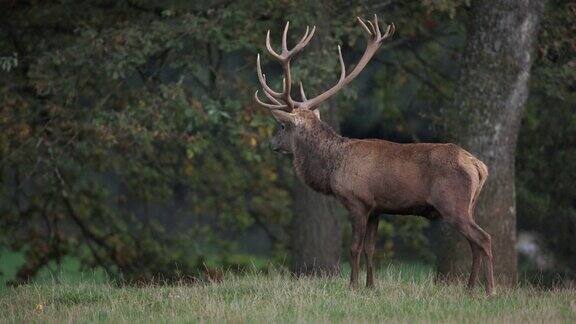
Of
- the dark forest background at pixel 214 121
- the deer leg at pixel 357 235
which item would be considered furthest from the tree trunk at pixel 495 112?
the deer leg at pixel 357 235

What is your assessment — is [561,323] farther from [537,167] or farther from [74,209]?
[74,209]

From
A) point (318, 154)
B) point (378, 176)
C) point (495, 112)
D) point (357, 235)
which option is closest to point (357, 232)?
point (357, 235)

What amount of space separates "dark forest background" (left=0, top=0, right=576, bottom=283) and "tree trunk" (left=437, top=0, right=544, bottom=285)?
3 centimetres

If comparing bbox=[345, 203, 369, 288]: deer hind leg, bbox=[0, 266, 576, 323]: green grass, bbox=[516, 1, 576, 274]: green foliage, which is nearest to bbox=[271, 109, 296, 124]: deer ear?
bbox=[345, 203, 369, 288]: deer hind leg

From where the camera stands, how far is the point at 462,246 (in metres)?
13.4

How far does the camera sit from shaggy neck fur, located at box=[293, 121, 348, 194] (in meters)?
11.4

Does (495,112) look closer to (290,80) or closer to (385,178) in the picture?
(290,80)

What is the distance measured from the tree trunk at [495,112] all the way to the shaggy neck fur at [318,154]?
2.36m

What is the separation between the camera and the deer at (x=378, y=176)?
10.4 metres

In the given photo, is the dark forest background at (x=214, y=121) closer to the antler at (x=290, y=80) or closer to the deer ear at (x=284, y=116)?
the antler at (x=290, y=80)

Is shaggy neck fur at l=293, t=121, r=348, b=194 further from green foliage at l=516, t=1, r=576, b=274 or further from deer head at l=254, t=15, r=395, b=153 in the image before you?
green foliage at l=516, t=1, r=576, b=274

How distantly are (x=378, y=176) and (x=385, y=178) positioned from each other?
84 millimetres

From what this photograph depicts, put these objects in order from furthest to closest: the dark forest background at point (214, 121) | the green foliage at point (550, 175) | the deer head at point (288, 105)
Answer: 1. the green foliage at point (550, 175)
2. the dark forest background at point (214, 121)
3. the deer head at point (288, 105)

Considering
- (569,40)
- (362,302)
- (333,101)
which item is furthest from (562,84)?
(362,302)
